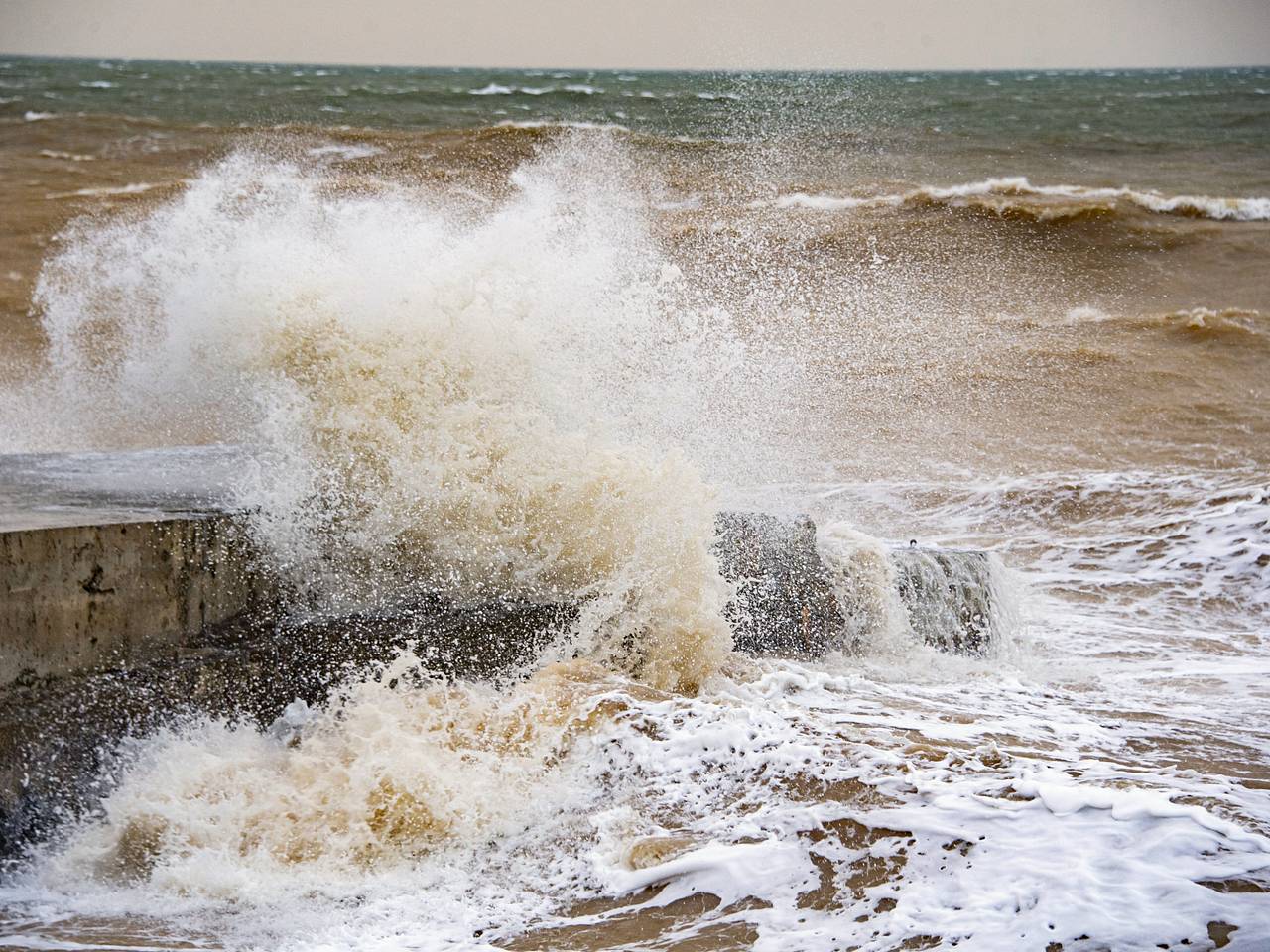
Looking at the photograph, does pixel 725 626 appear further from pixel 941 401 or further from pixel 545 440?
pixel 941 401

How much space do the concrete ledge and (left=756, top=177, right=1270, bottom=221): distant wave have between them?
11.5 metres

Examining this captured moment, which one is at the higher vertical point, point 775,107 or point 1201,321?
point 775,107

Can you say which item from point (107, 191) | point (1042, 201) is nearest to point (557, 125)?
point (107, 191)

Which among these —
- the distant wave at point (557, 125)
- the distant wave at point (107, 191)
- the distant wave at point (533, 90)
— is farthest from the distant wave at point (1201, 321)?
the distant wave at point (107, 191)

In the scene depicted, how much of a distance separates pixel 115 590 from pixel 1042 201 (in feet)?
44.3

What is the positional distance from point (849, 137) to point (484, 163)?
4.72m

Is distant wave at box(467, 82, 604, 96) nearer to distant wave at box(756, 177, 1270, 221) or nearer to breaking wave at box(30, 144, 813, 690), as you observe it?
distant wave at box(756, 177, 1270, 221)

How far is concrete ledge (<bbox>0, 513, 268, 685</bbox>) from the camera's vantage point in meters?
2.96

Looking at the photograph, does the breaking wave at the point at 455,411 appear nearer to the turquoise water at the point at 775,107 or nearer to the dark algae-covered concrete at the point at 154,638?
the dark algae-covered concrete at the point at 154,638

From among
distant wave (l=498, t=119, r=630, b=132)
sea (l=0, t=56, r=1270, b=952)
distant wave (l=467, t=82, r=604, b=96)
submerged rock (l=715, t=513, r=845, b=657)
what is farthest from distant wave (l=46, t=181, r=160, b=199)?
submerged rock (l=715, t=513, r=845, b=657)

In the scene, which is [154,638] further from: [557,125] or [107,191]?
[557,125]

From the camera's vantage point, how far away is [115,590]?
3107 mm

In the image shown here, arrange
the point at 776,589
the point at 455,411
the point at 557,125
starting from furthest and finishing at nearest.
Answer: the point at 557,125
the point at 776,589
the point at 455,411

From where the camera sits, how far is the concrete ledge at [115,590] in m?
2.96
